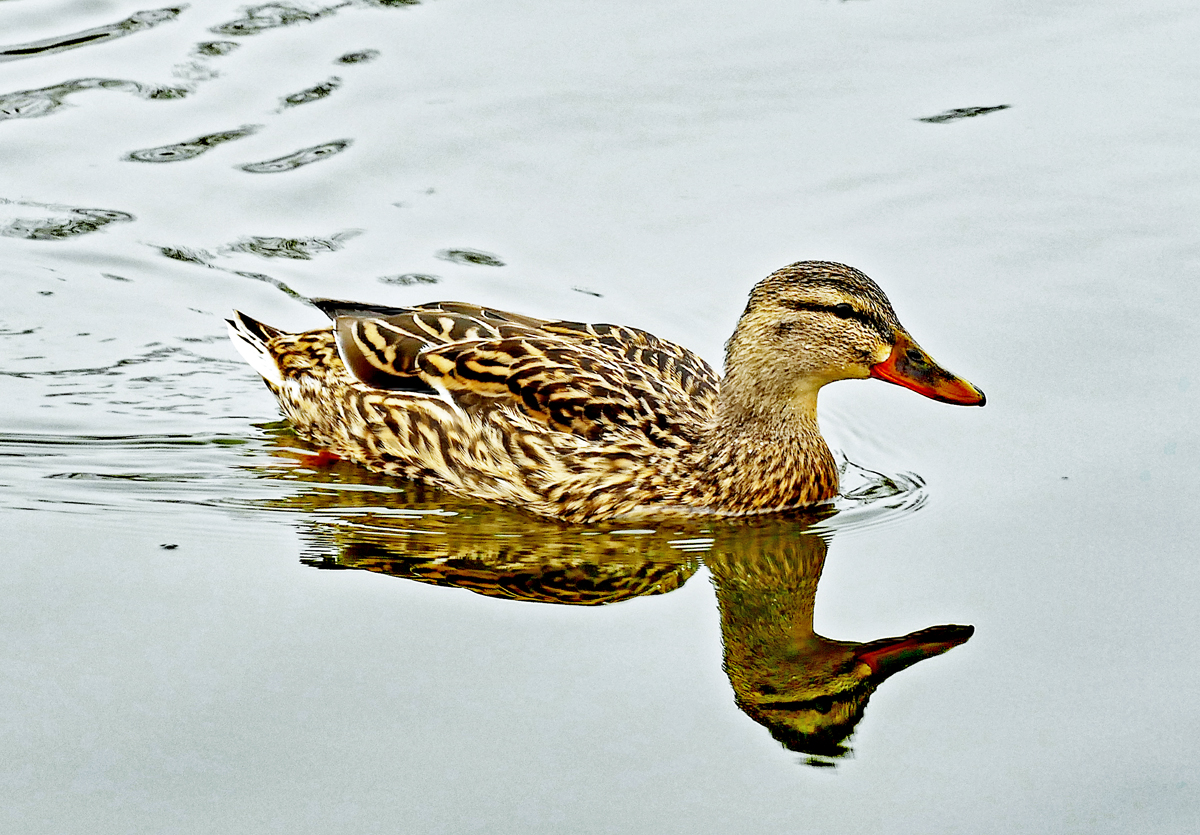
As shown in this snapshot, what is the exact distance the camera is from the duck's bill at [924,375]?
8250 millimetres

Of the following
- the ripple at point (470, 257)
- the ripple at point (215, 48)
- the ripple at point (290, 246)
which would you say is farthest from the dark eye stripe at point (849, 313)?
the ripple at point (215, 48)

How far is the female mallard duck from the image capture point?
27.3 feet

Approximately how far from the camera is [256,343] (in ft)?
31.7

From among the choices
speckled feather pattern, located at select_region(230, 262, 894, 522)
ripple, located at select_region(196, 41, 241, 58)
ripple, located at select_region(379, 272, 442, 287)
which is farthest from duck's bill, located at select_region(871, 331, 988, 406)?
ripple, located at select_region(196, 41, 241, 58)

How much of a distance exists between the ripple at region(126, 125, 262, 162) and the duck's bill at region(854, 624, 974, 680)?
22.8 ft

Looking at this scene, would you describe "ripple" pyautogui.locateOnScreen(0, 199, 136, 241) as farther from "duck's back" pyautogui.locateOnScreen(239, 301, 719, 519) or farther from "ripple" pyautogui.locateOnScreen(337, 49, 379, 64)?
"ripple" pyautogui.locateOnScreen(337, 49, 379, 64)

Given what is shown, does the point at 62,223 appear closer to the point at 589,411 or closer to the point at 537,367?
the point at 537,367

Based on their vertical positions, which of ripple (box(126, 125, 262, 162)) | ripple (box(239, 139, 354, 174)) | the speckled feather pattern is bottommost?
the speckled feather pattern

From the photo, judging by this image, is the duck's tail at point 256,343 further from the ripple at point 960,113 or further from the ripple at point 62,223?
the ripple at point 960,113

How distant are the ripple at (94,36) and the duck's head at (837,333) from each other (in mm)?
7227

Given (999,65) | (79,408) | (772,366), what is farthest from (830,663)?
(999,65)

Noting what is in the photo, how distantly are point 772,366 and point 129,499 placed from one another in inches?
128

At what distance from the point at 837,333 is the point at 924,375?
459mm

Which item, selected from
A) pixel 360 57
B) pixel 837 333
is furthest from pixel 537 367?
pixel 360 57
